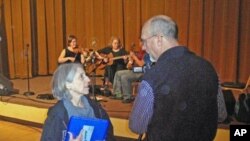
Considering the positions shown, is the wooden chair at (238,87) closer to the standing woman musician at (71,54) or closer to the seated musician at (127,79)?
the seated musician at (127,79)

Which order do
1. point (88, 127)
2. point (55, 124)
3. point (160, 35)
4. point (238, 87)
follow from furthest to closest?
point (238, 87) < point (55, 124) < point (88, 127) < point (160, 35)

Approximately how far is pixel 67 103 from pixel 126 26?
6711 millimetres

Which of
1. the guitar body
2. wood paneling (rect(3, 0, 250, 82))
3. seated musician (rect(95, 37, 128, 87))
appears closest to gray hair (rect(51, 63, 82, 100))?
seated musician (rect(95, 37, 128, 87))

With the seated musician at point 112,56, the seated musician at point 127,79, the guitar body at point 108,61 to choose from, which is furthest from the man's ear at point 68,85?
the guitar body at point 108,61

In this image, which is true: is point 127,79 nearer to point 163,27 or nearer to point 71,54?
point 71,54

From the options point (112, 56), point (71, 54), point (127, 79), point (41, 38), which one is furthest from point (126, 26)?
point (127, 79)

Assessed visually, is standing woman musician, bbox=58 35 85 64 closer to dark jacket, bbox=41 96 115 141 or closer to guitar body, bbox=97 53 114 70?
guitar body, bbox=97 53 114 70

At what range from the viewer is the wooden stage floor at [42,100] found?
5.84 meters

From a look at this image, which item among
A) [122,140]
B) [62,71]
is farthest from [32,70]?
[62,71]

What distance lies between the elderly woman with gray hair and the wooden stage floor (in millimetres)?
2918

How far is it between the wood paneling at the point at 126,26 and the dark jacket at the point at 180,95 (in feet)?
20.8

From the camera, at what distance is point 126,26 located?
912 cm

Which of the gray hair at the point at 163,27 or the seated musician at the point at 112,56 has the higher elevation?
the gray hair at the point at 163,27

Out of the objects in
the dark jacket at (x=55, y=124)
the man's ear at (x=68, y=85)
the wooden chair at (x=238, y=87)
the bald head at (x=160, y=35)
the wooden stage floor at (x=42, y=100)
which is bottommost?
the wooden stage floor at (x=42, y=100)
